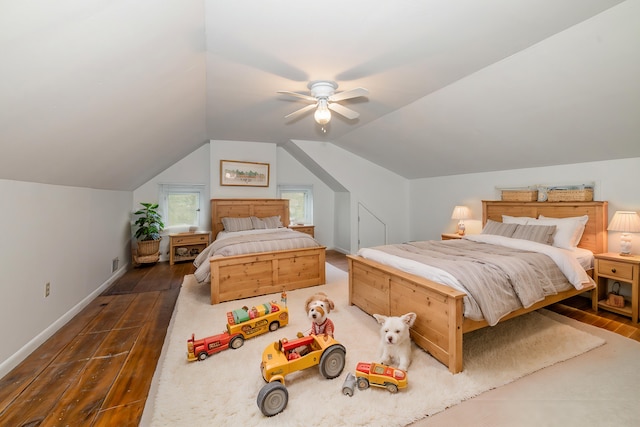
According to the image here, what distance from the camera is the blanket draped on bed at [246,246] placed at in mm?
3200

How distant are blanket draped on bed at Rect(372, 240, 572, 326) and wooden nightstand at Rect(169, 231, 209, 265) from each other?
3819 mm

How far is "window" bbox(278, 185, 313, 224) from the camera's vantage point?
615 centimetres

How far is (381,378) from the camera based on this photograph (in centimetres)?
166

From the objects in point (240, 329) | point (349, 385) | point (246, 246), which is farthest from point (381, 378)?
point (246, 246)

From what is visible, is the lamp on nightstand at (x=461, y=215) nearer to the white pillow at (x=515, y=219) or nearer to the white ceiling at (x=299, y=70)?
the white pillow at (x=515, y=219)

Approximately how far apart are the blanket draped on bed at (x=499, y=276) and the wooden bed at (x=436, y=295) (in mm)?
135

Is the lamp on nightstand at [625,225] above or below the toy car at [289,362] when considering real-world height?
above

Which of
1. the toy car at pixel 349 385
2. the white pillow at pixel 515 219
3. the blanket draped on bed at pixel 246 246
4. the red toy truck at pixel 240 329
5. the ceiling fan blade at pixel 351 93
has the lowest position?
the toy car at pixel 349 385

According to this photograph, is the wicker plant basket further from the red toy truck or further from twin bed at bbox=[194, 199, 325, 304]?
the red toy truck

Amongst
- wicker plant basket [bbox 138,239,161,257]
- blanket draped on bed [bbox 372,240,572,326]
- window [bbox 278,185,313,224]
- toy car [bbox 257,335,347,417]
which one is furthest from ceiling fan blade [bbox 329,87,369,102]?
wicker plant basket [bbox 138,239,161,257]

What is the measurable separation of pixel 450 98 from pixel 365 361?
9.57 ft

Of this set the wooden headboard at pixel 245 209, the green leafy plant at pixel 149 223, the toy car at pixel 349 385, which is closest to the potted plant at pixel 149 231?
the green leafy plant at pixel 149 223

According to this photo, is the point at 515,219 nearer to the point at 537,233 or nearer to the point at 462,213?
the point at 537,233

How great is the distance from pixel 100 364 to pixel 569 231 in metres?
4.77
